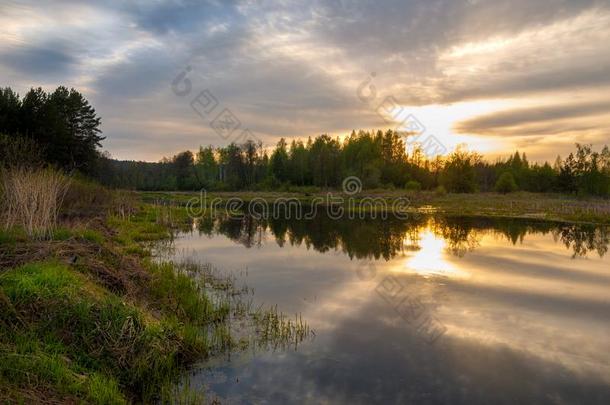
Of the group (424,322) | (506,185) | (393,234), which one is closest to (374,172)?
(506,185)

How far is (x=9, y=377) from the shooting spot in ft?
18.8

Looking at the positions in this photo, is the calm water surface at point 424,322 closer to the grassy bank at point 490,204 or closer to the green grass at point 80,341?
the green grass at point 80,341

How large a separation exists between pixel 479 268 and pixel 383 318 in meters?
8.79

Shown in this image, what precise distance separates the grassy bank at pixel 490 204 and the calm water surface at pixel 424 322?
801 inches

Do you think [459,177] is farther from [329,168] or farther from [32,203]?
[32,203]

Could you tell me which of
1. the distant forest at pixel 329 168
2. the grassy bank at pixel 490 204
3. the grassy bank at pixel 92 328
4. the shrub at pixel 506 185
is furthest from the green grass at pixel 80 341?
the shrub at pixel 506 185

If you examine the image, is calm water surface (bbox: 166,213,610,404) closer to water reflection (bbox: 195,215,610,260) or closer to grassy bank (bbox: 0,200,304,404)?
water reflection (bbox: 195,215,610,260)

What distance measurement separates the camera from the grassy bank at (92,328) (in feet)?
20.1

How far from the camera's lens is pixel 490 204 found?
60188 millimetres

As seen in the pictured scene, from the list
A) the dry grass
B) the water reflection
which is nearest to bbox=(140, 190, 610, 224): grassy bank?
the water reflection

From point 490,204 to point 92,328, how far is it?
60.7m

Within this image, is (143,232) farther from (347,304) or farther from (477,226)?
(477,226)

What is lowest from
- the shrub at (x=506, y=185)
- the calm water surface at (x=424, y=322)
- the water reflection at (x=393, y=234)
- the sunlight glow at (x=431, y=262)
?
the calm water surface at (x=424, y=322)

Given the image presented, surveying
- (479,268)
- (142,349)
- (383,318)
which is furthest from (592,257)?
(142,349)
